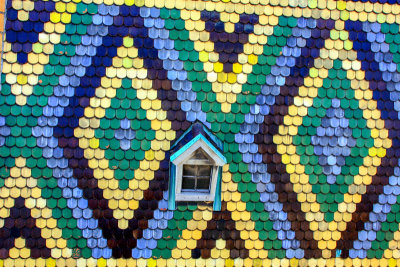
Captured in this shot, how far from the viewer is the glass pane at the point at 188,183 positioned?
687cm

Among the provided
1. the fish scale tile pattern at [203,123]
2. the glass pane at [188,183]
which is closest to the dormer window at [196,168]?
the glass pane at [188,183]

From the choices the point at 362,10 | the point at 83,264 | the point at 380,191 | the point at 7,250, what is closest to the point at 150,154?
the point at 83,264

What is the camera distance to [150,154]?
268 inches

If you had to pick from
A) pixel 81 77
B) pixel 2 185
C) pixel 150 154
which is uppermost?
pixel 81 77

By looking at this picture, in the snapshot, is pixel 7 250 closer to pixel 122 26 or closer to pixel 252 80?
pixel 122 26

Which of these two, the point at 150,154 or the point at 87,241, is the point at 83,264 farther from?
the point at 150,154

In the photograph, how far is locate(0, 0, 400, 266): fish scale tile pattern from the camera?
6.63m

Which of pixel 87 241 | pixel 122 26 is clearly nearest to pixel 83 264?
pixel 87 241

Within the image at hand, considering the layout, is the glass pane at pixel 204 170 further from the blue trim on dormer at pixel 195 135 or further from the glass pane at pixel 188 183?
the blue trim on dormer at pixel 195 135

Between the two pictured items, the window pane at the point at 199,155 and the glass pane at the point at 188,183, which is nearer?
the window pane at the point at 199,155

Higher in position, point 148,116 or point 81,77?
point 81,77

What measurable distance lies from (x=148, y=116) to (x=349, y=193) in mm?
4069

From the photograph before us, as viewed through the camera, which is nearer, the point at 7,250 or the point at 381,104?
the point at 7,250

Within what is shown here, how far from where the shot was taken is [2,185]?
21.5 feet
